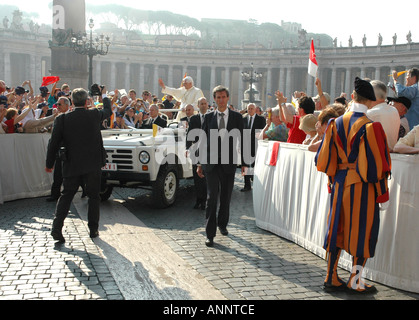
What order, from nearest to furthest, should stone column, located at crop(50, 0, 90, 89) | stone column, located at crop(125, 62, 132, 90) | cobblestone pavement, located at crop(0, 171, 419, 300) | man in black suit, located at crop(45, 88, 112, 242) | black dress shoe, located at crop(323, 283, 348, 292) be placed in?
cobblestone pavement, located at crop(0, 171, 419, 300) < black dress shoe, located at crop(323, 283, 348, 292) < man in black suit, located at crop(45, 88, 112, 242) < stone column, located at crop(50, 0, 90, 89) < stone column, located at crop(125, 62, 132, 90)

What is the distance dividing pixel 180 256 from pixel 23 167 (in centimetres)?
513

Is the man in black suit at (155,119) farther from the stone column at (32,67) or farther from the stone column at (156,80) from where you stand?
the stone column at (156,80)

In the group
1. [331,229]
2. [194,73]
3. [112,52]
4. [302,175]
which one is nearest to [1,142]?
[302,175]

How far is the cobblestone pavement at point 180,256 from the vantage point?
4555mm

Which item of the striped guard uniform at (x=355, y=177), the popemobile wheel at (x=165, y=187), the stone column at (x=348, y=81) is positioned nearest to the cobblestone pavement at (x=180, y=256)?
the popemobile wheel at (x=165, y=187)

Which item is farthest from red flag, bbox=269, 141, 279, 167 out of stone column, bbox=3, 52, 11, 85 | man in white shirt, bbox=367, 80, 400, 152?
stone column, bbox=3, 52, 11, 85

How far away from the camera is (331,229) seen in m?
4.63

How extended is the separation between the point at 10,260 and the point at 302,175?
148 inches

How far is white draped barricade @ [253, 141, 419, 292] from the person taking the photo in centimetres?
471

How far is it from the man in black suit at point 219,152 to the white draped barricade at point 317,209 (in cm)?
79

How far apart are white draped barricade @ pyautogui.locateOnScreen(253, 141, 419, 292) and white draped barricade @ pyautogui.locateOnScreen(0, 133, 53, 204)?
478 centimetres

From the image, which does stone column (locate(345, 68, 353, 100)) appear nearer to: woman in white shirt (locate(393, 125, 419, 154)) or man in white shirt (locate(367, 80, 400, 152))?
man in white shirt (locate(367, 80, 400, 152))

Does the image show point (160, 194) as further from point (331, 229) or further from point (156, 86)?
point (156, 86)

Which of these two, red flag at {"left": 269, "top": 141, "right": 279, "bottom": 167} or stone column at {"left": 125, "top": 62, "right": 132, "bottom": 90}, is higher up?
stone column at {"left": 125, "top": 62, "right": 132, "bottom": 90}
